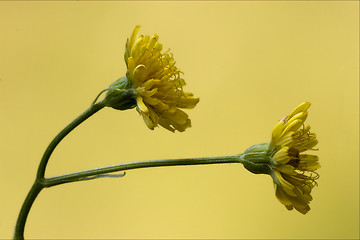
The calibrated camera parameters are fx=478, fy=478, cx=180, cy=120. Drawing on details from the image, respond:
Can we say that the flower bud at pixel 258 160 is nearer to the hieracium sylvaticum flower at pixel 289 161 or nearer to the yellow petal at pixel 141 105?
the hieracium sylvaticum flower at pixel 289 161

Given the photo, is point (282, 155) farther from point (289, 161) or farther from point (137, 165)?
point (137, 165)

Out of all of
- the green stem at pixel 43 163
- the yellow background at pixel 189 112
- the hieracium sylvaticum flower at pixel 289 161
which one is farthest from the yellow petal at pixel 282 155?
the yellow background at pixel 189 112

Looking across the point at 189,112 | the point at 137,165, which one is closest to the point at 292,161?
the point at 137,165

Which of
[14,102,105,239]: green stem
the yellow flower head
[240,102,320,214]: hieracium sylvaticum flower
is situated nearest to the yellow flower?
[240,102,320,214]: hieracium sylvaticum flower

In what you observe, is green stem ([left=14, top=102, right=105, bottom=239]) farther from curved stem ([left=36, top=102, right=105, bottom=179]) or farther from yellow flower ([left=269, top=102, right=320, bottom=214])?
yellow flower ([left=269, top=102, right=320, bottom=214])

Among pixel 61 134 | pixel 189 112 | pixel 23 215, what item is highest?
pixel 189 112

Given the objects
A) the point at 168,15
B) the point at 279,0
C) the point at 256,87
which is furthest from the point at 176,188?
the point at 279,0

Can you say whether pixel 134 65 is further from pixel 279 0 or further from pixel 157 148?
pixel 279 0
